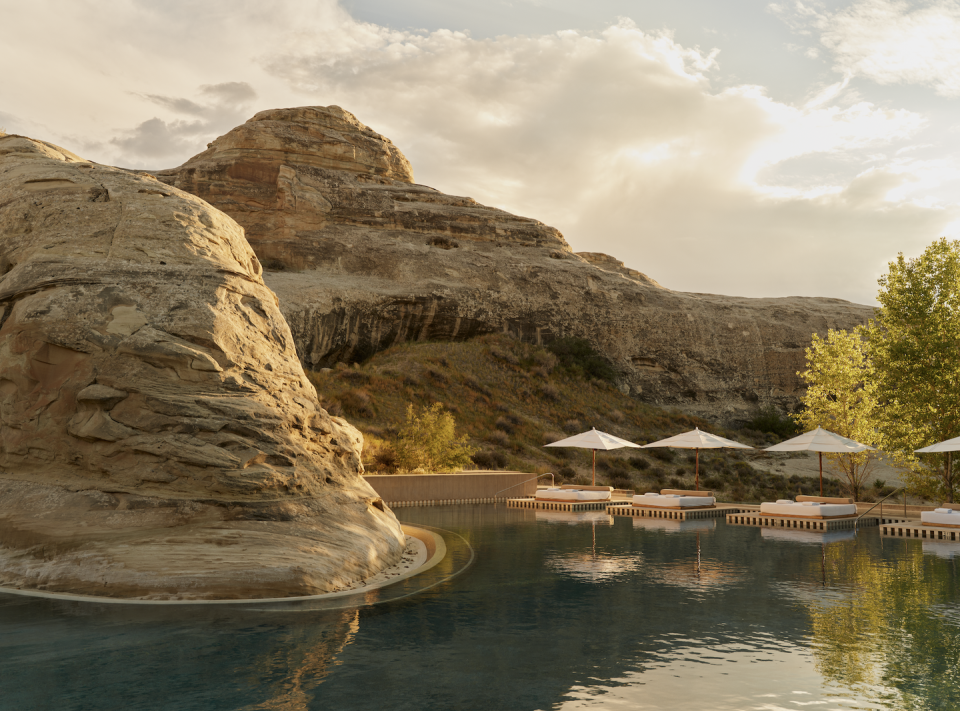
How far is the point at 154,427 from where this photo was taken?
369 inches

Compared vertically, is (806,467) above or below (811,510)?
above

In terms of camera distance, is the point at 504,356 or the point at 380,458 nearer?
the point at 380,458

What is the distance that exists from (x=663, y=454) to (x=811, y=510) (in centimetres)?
1823

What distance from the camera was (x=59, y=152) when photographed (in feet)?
46.1

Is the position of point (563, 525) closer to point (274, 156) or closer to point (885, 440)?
point (885, 440)

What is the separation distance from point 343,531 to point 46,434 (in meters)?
4.08

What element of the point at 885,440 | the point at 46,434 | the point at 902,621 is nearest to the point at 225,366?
the point at 46,434

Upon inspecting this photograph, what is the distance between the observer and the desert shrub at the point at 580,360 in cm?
4050

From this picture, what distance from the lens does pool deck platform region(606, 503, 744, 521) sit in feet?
57.7

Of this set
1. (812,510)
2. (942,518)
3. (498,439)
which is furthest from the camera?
(498,439)

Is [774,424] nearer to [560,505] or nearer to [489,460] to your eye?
[489,460]

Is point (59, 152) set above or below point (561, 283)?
below

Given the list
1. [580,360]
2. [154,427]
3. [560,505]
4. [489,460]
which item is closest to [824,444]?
[560,505]

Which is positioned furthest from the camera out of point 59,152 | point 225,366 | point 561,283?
point 561,283
